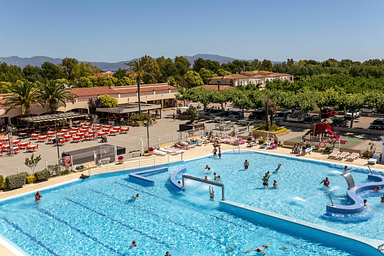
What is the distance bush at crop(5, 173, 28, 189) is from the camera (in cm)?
2197

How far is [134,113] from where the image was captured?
51312 millimetres

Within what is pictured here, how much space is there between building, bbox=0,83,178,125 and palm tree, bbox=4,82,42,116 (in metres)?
1.36

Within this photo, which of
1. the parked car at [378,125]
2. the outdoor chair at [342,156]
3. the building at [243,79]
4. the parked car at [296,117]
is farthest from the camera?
the building at [243,79]

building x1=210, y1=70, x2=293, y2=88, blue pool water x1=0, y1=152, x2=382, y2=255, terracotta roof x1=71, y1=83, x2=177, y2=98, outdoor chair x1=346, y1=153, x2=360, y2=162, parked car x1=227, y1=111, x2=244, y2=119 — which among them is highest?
building x1=210, y1=70, x2=293, y2=88

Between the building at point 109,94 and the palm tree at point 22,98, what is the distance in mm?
1359

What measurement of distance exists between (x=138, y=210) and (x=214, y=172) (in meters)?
7.99

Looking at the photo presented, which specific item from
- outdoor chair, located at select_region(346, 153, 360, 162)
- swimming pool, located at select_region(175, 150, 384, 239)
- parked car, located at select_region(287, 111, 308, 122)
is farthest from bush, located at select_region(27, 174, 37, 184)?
parked car, located at select_region(287, 111, 308, 122)

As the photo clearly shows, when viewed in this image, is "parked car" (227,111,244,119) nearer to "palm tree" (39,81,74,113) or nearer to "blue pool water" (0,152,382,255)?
"blue pool water" (0,152,382,255)

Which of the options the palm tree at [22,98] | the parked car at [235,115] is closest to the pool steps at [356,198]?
the parked car at [235,115]

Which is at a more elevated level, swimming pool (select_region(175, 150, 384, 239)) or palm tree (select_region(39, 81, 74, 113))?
palm tree (select_region(39, 81, 74, 113))

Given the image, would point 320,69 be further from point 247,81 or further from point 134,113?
point 134,113

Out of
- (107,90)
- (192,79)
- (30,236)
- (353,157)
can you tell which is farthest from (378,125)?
(192,79)

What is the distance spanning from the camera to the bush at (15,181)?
21969 mm

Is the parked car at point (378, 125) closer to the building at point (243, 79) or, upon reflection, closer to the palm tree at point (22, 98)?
the palm tree at point (22, 98)
